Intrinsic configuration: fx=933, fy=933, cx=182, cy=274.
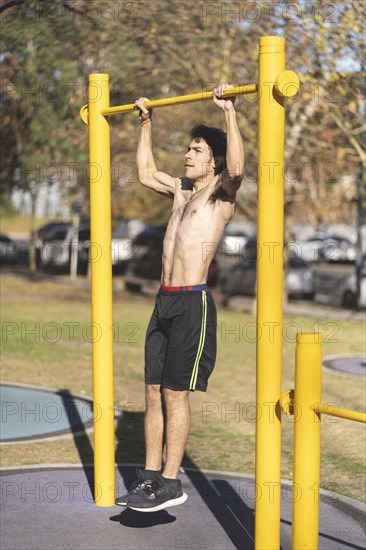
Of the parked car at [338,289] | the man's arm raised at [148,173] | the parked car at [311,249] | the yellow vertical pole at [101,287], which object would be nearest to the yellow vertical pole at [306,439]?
the yellow vertical pole at [101,287]

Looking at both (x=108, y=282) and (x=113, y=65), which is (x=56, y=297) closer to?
(x=113, y=65)

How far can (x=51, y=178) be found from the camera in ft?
74.1

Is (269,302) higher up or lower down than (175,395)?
higher up

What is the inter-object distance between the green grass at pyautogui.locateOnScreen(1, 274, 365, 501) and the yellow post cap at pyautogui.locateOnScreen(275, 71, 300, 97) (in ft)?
9.34

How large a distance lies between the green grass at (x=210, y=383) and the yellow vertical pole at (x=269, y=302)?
1765 mm

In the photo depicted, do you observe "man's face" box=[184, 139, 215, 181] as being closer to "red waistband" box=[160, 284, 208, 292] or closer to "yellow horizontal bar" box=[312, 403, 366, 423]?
"red waistband" box=[160, 284, 208, 292]

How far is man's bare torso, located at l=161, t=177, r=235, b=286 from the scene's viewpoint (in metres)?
5.03

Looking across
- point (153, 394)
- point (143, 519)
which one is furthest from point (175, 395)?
point (143, 519)

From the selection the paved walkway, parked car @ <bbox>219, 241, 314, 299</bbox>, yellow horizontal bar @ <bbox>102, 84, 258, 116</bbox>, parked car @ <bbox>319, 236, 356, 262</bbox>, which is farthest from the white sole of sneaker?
parked car @ <bbox>319, 236, 356, 262</bbox>

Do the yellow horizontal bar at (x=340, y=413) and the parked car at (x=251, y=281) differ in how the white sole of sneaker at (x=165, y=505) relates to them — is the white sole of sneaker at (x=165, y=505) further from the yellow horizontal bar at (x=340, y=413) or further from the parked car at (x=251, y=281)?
the parked car at (x=251, y=281)

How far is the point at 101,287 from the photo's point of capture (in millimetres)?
5484

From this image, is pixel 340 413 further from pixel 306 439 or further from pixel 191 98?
pixel 191 98

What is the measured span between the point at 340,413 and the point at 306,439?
276 millimetres

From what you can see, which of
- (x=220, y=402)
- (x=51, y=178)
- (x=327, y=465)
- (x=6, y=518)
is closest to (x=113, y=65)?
(x=220, y=402)
